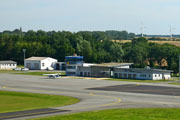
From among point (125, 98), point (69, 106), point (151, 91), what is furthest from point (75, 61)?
point (69, 106)

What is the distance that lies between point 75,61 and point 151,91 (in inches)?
2428

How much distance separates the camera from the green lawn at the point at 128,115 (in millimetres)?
56344

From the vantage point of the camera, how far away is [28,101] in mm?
78312

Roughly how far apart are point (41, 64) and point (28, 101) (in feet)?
343

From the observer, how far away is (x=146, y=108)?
66.8 meters

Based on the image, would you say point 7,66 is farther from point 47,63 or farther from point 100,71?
point 100,71

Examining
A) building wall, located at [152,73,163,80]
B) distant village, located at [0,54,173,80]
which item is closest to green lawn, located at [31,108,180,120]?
building wall, located at [152,73,163,80]

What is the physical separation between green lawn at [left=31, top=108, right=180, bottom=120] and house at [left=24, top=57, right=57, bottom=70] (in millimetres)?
121591

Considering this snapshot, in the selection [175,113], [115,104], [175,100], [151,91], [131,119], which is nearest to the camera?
[131,119]

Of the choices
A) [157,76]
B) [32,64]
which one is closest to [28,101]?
[157,76]

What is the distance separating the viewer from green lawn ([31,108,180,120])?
56.3 m

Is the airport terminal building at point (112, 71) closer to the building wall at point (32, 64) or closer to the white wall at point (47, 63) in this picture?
the white wall at point (47, 63)

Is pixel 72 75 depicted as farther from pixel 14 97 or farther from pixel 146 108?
pixel 146 108

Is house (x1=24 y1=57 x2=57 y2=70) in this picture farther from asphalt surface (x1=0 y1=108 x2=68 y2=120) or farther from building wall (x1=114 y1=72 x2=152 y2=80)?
asphalt surface (x1=0 y1=108 x2=68 y2=120)
